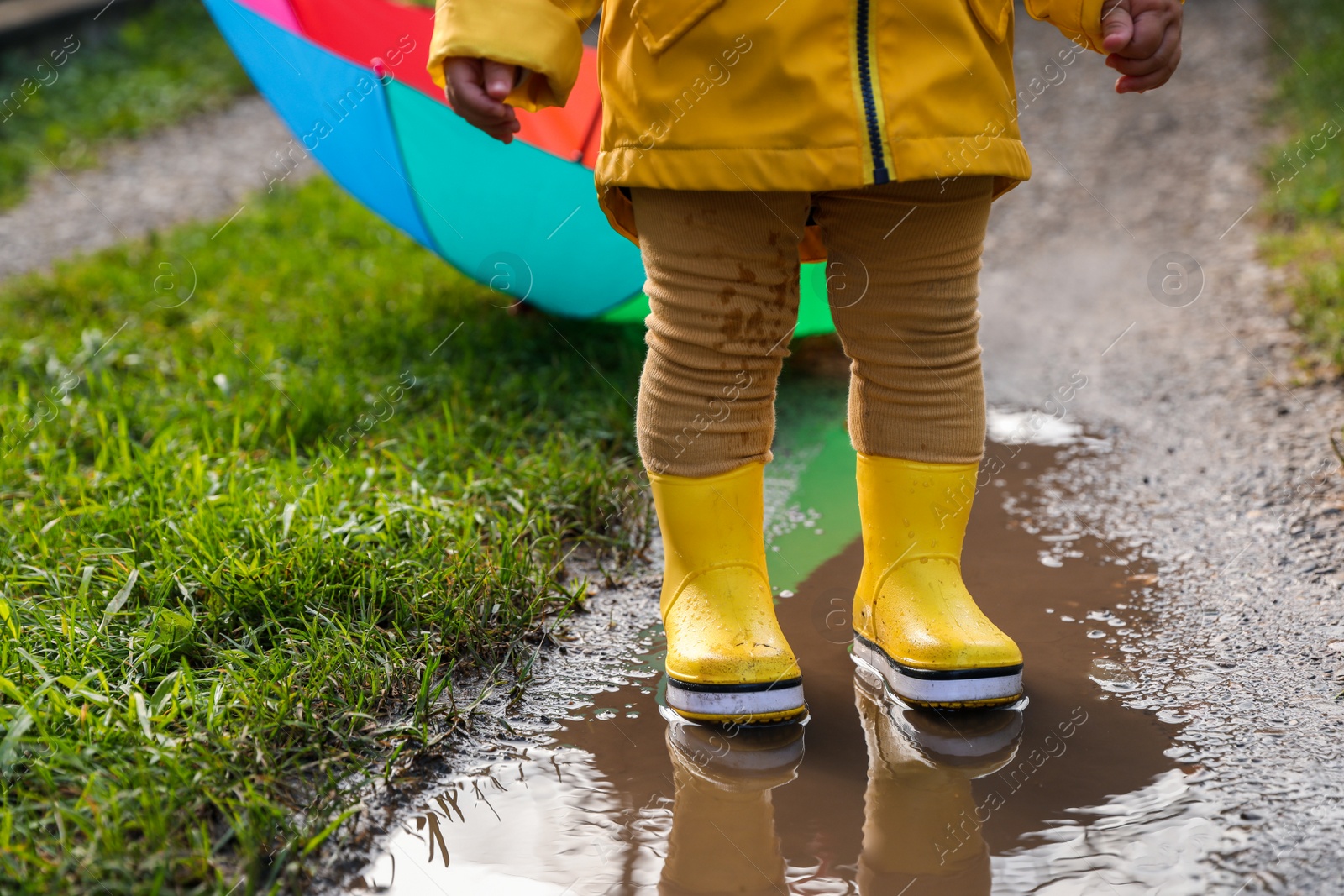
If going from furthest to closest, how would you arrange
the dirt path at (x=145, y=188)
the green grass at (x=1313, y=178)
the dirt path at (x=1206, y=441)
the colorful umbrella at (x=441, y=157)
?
1. the dirt path at (x=145, y=188)
2. the green grass at (x=1313, y=178)
3. the colorful umbrella at (x=441, y=157)
4. the dirt path at (x=1206, y=441)

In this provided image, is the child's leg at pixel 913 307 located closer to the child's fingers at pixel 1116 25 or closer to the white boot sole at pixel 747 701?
the child's fingers at pixel 1116 25

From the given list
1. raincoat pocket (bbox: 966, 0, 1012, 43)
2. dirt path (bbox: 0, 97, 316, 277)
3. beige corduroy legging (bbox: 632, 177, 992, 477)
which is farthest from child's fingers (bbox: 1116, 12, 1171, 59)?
dirt path (bbox: 0, 97, 316, 277)

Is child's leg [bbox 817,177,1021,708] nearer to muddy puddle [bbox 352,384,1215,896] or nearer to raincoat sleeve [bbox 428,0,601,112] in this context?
muddy puddle [bbox 352,384,1215,896]

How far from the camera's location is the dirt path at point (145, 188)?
438cm

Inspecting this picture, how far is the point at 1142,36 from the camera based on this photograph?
1.51m

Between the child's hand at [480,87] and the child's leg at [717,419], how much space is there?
0.75 feet

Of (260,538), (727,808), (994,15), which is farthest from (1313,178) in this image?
(260,538)

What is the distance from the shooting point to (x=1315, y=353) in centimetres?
272

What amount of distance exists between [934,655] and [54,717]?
3.65 feet

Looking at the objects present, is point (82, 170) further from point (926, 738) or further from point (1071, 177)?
point (926, 738)

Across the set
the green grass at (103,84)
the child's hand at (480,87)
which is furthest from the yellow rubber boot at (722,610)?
the green grass at (103,84)

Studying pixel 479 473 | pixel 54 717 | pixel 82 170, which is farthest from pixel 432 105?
pixel 82 170

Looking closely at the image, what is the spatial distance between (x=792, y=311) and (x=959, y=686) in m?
0.55

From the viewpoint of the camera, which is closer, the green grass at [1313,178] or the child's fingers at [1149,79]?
the child's fingers at [1149,79]
